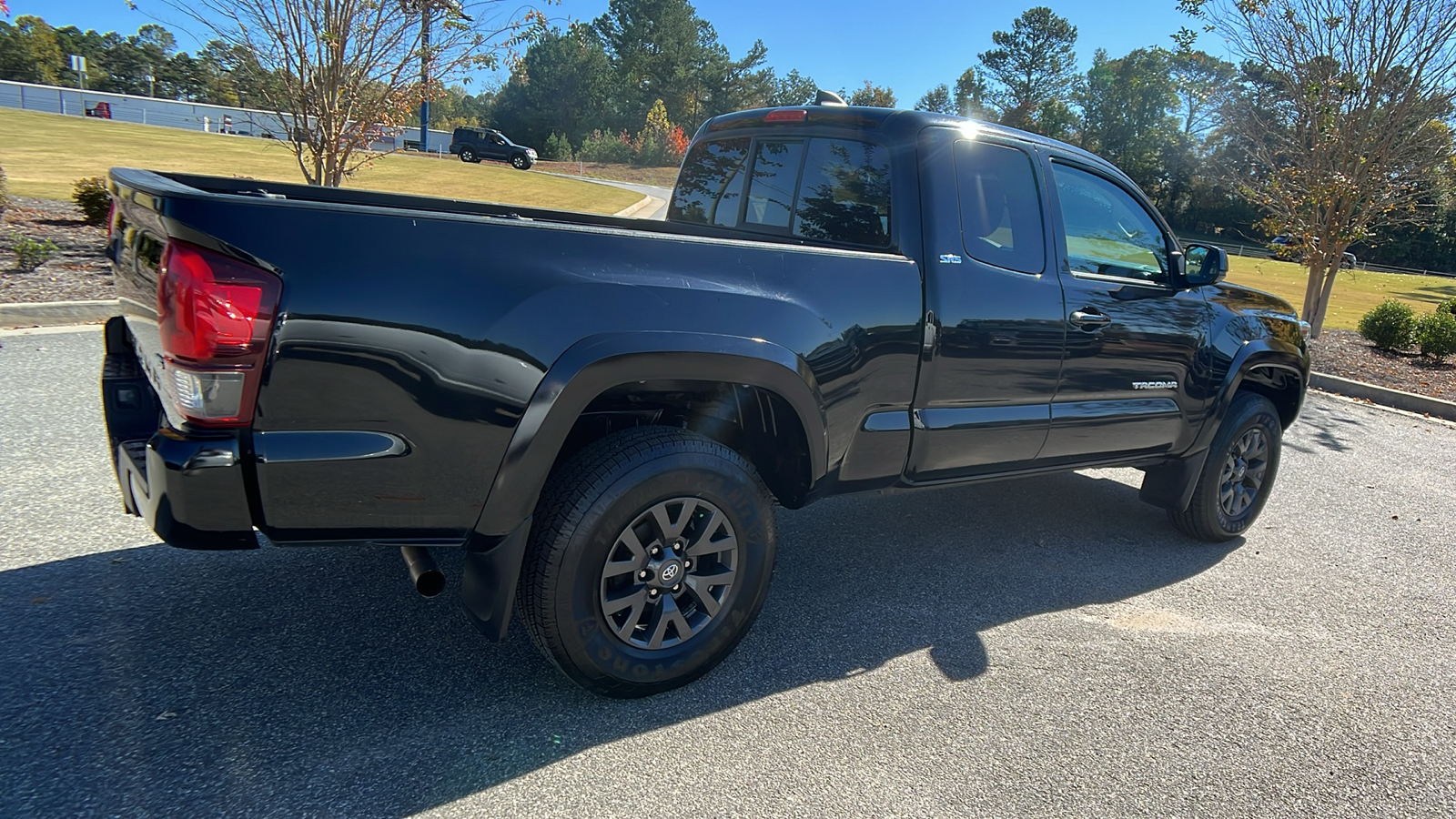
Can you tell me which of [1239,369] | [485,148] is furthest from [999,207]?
[485,148]

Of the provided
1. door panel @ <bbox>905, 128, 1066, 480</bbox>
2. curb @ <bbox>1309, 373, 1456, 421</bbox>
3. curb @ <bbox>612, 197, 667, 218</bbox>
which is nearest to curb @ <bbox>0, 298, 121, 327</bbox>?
door panel @ <bbox>905, 128, 1066, 480</bbox>

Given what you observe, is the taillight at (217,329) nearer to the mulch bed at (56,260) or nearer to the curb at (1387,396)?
the mulch bed at (56,260)

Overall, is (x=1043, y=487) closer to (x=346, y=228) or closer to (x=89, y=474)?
(x=346, y=228)

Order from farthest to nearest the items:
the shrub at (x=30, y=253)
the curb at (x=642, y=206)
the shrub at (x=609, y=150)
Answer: the shrub at (x=609, y=150)
the curb at (x=642, y=206)
the shrub at (x=30, y=253)

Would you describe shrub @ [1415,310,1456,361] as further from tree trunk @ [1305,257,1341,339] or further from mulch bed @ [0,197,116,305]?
mulch bed @ [0,197,116,305]

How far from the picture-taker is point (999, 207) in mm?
3648

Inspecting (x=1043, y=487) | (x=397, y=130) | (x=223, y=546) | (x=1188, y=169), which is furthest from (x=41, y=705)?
(x=1188, y=169)

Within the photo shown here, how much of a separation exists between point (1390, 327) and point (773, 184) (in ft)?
40.4

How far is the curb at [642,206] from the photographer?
82.0ft

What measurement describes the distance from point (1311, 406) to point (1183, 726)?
25.8 feet

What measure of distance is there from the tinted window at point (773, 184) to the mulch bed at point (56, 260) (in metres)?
5.43

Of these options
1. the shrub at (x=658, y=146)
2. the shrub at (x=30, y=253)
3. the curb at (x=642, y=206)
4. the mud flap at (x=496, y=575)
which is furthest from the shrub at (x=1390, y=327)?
the shrub at (x=658, y=146)

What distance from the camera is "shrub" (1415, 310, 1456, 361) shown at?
37.3 feet

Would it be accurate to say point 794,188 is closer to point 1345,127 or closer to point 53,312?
point 53,312
